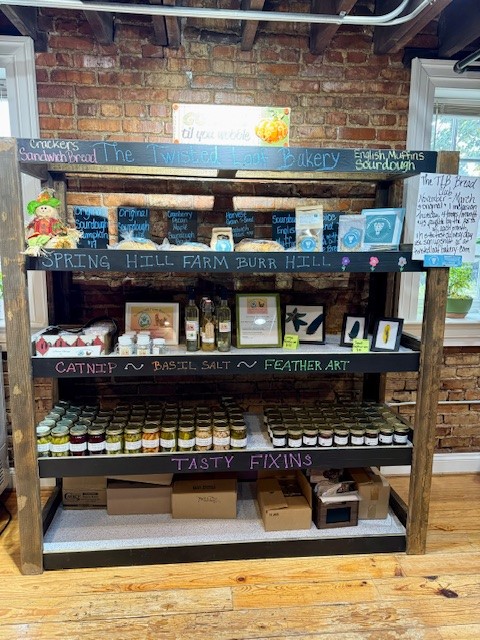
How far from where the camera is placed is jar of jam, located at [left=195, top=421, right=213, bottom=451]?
187 centimetres

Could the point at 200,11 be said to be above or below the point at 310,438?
above

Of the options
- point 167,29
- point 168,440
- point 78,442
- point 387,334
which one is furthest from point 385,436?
point 167,29

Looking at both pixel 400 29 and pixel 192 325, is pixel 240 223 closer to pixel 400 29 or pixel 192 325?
pixel 192 325

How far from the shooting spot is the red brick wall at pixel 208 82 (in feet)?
7.07

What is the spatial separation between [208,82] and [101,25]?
1.79 ft

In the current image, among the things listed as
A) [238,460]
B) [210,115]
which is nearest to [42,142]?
[210,115]

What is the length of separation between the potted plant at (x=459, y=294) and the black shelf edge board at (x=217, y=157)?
104 centimetres

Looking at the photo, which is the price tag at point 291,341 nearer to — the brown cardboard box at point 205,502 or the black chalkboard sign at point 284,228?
the black chalkboard sign at point 284,228

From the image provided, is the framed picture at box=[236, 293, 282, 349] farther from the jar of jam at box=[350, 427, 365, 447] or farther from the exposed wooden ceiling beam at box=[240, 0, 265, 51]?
the exposed wooden ceiling beam at box=[240, 0, 265, 51]

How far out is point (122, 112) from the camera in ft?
7.22

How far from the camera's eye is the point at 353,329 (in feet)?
6.96

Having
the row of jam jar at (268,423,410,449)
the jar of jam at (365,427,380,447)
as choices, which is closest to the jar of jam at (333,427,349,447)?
the row of jam jar at (268,423,410,449)

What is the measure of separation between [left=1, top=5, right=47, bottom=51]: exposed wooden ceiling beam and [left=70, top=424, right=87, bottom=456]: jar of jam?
181 cm

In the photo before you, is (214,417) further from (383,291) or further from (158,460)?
(383,291)
